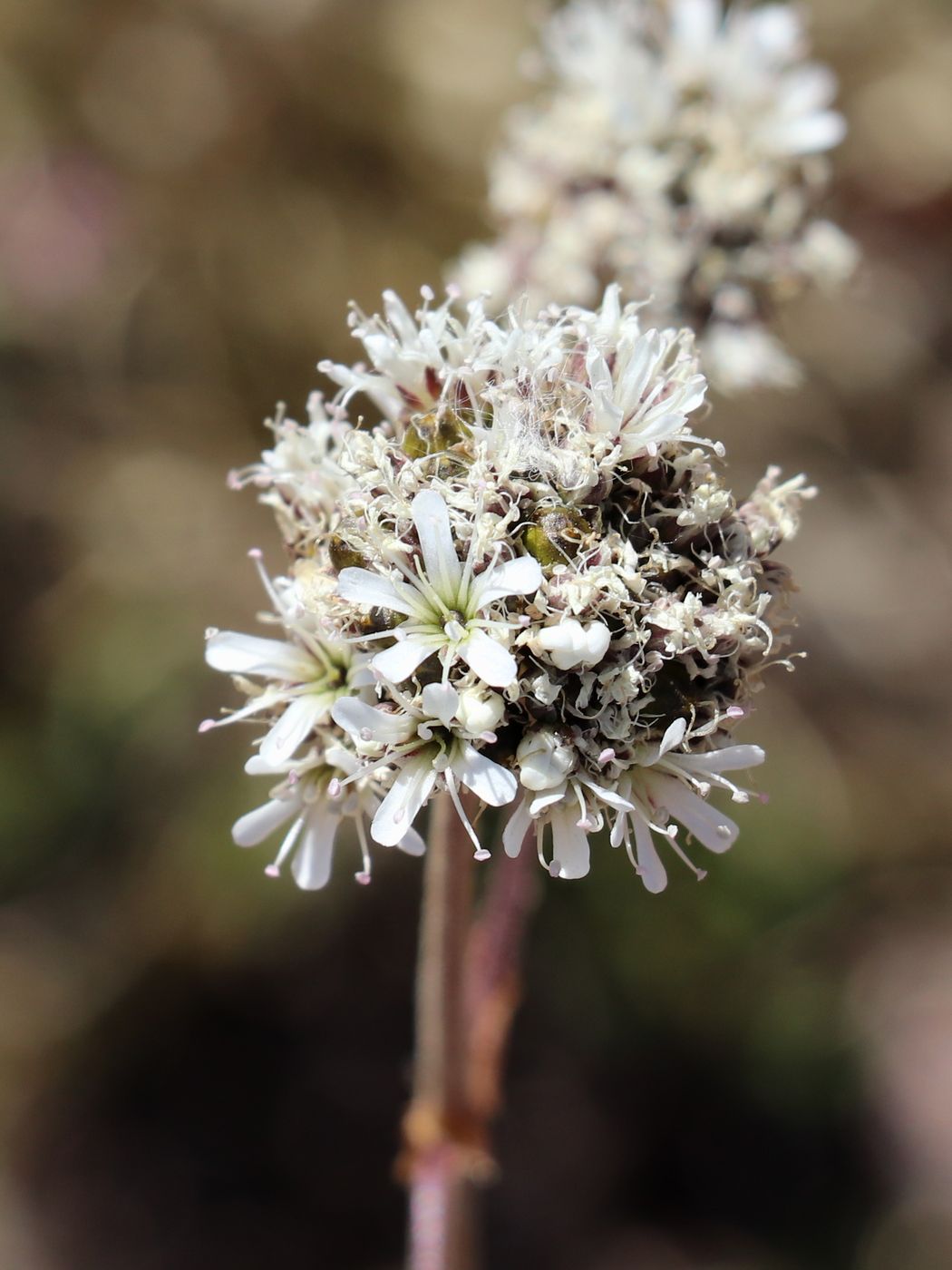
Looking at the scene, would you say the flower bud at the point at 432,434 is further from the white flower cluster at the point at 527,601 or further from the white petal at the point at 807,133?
the white petal at the point at 807,133

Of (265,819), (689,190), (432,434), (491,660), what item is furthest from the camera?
(689,190)

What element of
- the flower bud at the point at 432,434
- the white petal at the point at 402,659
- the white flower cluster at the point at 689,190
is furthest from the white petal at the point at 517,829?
the white flower cluster at the point at 689,190

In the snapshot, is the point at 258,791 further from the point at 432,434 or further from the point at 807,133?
the point at 807,133

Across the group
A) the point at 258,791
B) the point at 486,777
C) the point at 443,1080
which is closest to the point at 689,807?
the point at 486,777

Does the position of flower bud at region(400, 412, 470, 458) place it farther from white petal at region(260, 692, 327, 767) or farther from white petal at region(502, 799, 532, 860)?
white petal at region(502, 799, 532, 860)

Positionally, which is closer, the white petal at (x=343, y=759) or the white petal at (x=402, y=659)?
the white petal at (x=402, y=659)

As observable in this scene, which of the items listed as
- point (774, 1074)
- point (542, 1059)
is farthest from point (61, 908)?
point (774, 1074)
